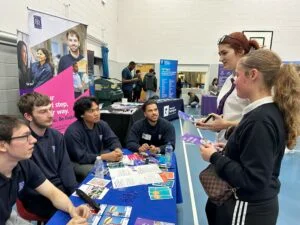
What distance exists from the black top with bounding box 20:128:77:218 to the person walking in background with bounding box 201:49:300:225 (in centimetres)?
138

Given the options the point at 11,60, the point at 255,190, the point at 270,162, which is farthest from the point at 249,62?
the point at 11,60

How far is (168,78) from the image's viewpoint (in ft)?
29.7

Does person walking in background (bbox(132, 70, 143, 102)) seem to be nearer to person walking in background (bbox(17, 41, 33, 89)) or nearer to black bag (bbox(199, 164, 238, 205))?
person walking in background (bbox(17, 41, 33, 89))

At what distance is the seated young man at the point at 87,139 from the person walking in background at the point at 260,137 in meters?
1.32

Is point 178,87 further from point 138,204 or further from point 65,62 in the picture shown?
point 138,204

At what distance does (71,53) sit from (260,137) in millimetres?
3405

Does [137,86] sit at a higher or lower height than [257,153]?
higher

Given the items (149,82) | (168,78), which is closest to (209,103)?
(168,78)

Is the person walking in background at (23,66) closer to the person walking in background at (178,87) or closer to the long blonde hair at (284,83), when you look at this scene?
the long blonde hair at (284,83)

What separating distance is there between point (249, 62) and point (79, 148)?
1.93m

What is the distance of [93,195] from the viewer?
5.06 feet

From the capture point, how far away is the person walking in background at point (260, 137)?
993mm

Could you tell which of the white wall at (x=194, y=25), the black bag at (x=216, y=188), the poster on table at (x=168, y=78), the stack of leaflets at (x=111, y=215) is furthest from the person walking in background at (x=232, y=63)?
the white wall at (x=194, y=25)

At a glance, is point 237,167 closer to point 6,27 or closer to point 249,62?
point 249,62
